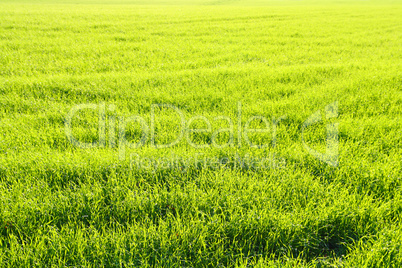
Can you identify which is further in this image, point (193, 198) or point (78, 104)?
point (78, 104)

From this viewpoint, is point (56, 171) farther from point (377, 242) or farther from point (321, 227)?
point (377, 242)

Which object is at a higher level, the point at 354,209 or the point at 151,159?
the point at 151,159

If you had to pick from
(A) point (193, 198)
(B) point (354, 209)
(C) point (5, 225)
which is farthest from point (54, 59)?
(B) point (354, 209)

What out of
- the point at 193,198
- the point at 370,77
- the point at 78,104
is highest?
the point at 370,77

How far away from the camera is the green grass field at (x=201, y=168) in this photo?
204 cm

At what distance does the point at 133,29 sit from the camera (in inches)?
462

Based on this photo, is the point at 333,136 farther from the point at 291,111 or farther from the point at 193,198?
the point at 193,198

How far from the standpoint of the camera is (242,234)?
85.1 inches

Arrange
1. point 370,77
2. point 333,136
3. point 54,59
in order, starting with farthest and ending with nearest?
1. point 54,59
2. point 370,77
3. point 333,136

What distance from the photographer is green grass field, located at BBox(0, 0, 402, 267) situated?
2037mm

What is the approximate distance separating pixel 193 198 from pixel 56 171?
154cm

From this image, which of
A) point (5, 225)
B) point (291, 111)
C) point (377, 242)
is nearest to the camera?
point (377, 242)

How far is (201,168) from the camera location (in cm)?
296

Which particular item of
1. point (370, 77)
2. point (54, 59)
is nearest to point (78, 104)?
point (54, 59)
